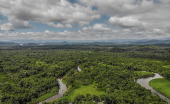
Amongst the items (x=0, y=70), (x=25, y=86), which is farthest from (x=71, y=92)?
(x=0, y=70)

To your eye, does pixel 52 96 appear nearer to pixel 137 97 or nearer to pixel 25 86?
pixel 25 86

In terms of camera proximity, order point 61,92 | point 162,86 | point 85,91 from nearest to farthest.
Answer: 1. point 61,92
2. point 85,91
3. point 162,86

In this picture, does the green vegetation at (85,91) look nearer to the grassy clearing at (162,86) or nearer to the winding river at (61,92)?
the winding river at (61,92)

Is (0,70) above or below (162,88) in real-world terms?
above

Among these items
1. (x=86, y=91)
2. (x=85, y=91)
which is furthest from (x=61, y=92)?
(x=86, y=91)

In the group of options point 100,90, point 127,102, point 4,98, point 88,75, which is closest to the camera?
point 127,102

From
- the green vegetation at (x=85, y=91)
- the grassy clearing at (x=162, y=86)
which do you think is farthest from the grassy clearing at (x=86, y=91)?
the grassy clearing at (x=162, y=86)

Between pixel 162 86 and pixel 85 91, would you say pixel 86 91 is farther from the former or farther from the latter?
pixel 162 86

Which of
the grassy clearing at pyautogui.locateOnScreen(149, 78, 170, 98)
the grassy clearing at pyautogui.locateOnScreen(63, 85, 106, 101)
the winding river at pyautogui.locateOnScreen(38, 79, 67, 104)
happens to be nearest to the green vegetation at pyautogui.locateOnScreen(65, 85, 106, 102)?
the grassy clearing at pyautogui.locateOnScreen(63, 85, 106, 101)
